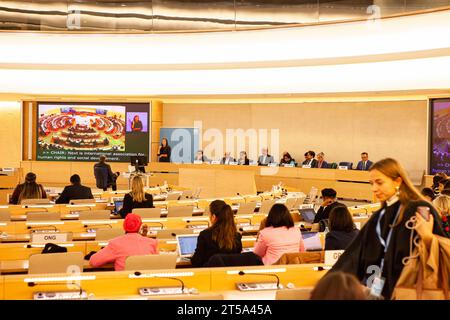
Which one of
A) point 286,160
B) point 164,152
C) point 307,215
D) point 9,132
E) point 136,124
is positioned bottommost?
point 307,215

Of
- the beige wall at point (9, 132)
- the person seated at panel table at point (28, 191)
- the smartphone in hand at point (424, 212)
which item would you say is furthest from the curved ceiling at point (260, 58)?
the smartphone in hand at point (424, 212)

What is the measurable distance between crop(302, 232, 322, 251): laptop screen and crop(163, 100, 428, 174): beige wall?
11.2m

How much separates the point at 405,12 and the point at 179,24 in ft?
17.4

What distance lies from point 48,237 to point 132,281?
2.96m

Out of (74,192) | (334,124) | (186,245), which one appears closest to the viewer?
(186,245)

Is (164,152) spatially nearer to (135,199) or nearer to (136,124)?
(136,124)

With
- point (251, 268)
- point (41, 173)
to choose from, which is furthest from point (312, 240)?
point (41, 173)

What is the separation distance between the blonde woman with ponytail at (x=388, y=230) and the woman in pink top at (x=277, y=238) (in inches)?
127

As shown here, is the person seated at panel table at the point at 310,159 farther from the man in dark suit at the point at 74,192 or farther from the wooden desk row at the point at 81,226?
the wooden desk row at the point at 81,226

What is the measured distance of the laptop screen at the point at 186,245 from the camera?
24.5 ft

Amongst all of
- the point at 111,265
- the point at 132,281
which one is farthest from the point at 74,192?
the point at 132,281

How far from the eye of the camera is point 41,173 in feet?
70.8

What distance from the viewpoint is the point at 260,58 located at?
1565 cm
